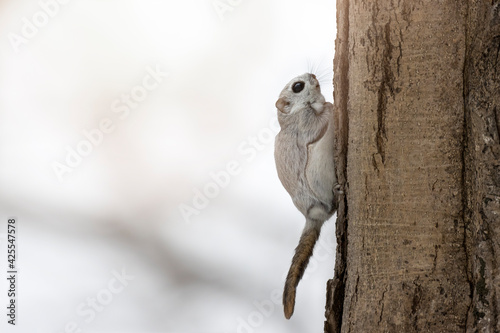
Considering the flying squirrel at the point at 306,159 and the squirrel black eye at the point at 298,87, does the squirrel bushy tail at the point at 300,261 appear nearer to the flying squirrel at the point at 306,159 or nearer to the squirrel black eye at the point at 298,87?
the flying squirrel at the point at 306,159

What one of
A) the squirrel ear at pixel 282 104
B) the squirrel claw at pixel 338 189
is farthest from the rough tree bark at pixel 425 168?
the squirrel ear at pixel 282 104

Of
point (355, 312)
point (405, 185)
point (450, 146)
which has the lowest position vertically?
Result: point (355, 312)

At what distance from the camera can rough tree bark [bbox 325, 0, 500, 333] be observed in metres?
1.85

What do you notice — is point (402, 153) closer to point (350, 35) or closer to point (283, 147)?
point (350, 35)

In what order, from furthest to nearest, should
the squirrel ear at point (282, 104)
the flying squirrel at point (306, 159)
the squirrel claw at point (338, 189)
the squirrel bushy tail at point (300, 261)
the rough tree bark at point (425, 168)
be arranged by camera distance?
the squirrel ear at point (282, 104) < the flying squirrel at point (306, 159) < the squirrel bushy tail at point (300, 261) < the squirrel claw at point (338, 189) < the rough tree bark at point (425, 168)

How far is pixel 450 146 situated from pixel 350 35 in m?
0.52

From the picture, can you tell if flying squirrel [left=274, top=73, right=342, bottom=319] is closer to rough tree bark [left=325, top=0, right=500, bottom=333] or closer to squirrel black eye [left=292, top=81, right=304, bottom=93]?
squirrel black eye [left=292, top=81, right=304, bottom=93]

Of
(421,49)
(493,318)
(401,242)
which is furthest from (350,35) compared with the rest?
(493,318)

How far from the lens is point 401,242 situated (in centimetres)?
193

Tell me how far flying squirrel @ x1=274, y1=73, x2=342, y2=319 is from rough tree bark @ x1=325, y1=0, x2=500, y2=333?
14.3 inches

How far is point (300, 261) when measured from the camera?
2.60 metres

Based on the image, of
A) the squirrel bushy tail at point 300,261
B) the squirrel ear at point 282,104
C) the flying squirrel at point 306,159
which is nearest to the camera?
the squirrel bushy tail at point 300,261

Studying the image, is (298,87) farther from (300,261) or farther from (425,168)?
(425,168)

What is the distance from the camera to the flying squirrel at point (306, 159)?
255 cm
